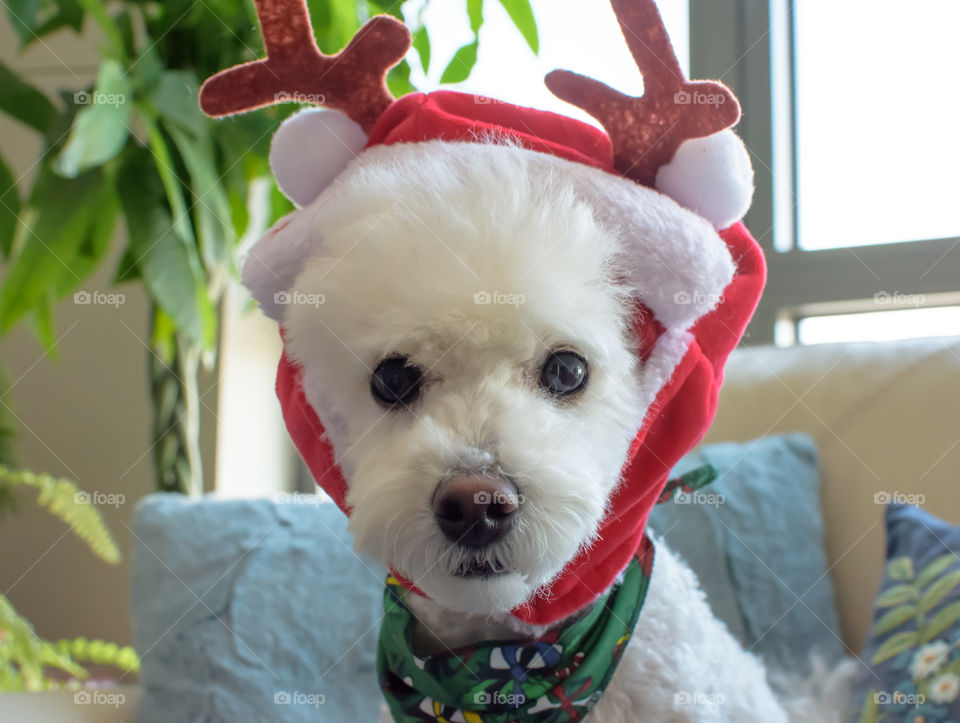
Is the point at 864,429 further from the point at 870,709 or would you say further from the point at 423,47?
the point at 423,47

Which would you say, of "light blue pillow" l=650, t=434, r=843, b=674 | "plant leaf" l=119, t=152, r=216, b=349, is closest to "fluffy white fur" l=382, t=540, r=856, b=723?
"light blue pillow" l=650, t=434, r=843, b=674

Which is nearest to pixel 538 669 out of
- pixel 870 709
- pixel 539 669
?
pixel 539 669

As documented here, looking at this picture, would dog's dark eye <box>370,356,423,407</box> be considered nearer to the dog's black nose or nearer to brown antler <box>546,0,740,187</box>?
the dog's black nose

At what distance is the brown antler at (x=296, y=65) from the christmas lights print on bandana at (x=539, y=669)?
0.53 m

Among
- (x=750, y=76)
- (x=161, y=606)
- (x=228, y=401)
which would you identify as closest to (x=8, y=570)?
(x=228, y=401)

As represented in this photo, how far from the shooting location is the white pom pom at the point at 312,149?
716 mm

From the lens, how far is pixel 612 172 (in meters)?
0.69

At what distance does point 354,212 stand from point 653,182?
0.27m

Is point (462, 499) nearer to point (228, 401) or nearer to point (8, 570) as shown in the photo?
point (228, 401)

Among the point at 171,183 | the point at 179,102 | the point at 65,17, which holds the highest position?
the point at 65,17

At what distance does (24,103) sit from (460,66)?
804 millimetres

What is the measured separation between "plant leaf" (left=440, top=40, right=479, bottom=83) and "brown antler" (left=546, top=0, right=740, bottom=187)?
1.73ft

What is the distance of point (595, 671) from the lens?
67 centimetres

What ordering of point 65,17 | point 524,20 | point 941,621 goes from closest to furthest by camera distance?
point 941,621 < point 524,20 < point 65,17
